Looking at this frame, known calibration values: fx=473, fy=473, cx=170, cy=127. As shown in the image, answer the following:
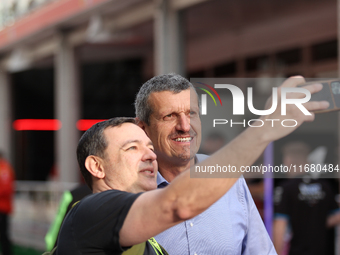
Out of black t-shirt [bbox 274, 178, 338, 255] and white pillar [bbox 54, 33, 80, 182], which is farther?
white pillar [bbox 54, 33, 80, 182]

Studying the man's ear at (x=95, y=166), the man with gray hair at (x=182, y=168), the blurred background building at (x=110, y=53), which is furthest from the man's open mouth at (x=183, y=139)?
the blurred background building at (x=110, y=53)

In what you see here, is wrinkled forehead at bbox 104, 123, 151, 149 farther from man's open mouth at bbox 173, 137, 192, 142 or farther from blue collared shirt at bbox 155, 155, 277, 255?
blue collared shirt at bbox 155, 155, 277, 255

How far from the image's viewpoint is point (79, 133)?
456 inches

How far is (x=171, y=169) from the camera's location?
2211mm

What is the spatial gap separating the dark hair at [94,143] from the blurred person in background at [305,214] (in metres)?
3.26

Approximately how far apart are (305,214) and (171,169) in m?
2.93

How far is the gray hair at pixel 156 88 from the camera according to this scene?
6.91 feet

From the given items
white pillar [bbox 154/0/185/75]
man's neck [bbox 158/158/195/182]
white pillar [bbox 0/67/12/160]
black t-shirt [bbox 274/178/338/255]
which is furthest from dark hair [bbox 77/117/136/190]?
white pillar [bbox 0/67/12/160]

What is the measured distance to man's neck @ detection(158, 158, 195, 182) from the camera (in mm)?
2188

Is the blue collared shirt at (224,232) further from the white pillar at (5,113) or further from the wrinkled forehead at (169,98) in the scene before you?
the white pillar at (5,113)

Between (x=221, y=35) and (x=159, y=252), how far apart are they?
984 centimetres

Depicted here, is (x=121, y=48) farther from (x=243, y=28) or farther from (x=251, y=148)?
(x=251, y=148)

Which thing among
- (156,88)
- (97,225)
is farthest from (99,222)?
(156,88)

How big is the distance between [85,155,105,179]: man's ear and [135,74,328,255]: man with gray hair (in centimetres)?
40
